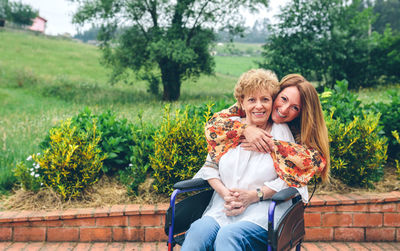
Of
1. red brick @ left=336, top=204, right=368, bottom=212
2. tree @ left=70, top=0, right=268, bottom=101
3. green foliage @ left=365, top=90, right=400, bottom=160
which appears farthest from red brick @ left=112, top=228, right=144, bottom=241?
tree @ left=70, top=0, right=268, bottom=101

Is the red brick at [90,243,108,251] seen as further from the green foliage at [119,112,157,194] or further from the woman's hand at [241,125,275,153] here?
the woman's hand at [241,125,275,153]

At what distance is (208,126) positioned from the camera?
2.48 m

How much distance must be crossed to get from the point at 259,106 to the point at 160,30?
477 inches

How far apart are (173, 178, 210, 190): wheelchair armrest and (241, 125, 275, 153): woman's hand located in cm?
38

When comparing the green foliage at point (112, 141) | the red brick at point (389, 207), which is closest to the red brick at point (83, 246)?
the green foliage at point (112, 141)

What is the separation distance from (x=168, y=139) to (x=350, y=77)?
15.0 metres

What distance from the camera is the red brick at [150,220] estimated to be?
Result: 3.21 meters

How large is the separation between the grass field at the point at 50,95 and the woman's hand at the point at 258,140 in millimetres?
1572

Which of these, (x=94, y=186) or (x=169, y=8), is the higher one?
(x=169, y=8)

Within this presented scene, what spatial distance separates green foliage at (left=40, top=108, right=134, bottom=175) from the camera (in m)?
3.72

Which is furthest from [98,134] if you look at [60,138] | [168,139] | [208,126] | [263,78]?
[263,78]

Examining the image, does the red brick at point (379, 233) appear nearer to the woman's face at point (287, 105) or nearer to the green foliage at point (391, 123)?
the green foliage at point (391, 123)

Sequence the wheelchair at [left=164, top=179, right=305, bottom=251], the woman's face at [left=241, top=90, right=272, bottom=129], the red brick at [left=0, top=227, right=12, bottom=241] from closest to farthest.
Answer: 1. the wheelchair at [left=164, top=179, right=305, bottom=251]
2. the woman's face at [left=241, top=90, right=272, bottom=129]
3. the red brick at [left=0, top=227, right=12, bottom=241]

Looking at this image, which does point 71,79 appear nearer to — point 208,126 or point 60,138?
point 60,138
